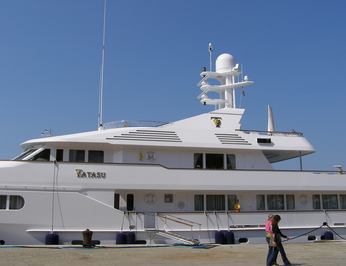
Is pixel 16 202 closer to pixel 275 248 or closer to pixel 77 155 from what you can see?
pixel 77 155

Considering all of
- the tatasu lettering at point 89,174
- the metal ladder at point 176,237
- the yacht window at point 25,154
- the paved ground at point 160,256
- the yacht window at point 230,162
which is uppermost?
the yacht window at point 25,154

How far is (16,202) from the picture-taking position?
651 inches

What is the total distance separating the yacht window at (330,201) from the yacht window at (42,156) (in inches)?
503

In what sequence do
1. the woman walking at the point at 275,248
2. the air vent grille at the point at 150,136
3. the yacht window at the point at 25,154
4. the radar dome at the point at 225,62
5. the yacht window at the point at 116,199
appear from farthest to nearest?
the radar dome at the point at 225,62 < the yacht window at the point at 25,154 < the air vent grille at the point at 150,136 < the yacht window at the point at 116,199 < the woman walking at the point at 275,248

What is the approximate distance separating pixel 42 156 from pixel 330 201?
13382mm

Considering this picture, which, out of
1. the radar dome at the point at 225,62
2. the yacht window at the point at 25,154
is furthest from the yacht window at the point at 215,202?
the yacht window at the point at 25,154

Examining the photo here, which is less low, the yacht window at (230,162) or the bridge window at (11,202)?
the yacht window at (230,162)

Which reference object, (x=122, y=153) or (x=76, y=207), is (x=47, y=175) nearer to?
(x=76, y=207)

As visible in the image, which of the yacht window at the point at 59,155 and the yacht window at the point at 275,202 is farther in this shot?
the yacht window at the point at 275,202

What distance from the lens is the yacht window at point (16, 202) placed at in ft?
54.0

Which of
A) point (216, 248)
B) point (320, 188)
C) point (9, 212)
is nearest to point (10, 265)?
point (9, 212)

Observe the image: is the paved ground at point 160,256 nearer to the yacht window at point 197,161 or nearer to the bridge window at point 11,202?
the bridge window at point 11,202

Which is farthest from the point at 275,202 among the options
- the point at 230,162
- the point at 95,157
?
the point at 95,157

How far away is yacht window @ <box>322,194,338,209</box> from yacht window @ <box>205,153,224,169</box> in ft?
17.5
